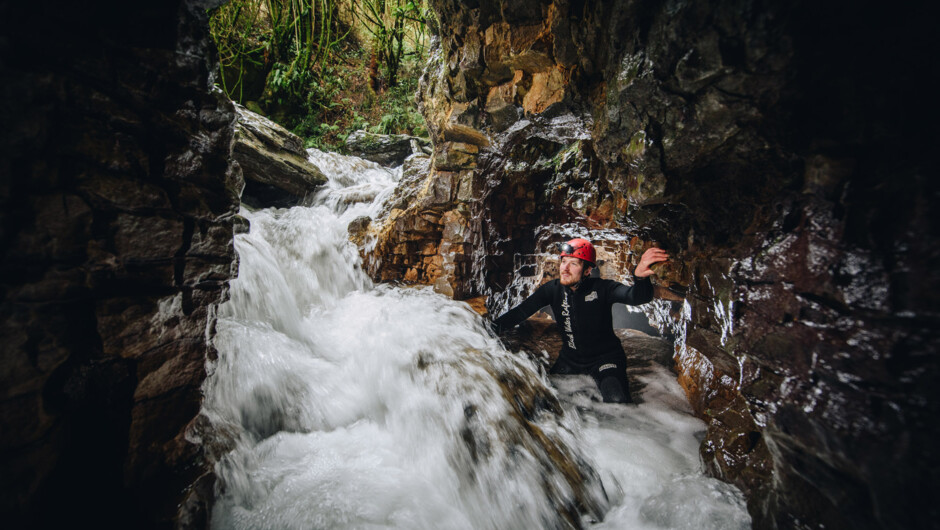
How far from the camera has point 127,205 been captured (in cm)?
127

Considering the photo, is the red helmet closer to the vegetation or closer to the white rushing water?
the white rushing water

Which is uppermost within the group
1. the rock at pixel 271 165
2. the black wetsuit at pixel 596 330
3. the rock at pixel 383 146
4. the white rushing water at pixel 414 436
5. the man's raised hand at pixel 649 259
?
the rock at pixel 383 146

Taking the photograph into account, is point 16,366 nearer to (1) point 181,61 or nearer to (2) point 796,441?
(1) point 181,61

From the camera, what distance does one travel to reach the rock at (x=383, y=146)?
31.6 ft

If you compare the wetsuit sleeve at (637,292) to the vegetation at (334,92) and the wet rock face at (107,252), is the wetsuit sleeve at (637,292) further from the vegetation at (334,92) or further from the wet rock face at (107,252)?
the vegetation at (334,92)

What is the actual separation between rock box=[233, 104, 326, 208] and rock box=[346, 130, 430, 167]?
247 centimetres

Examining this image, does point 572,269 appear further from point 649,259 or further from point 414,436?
point 414,436

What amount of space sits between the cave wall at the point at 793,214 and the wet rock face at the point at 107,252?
8.55ft

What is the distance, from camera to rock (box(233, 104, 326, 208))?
6.19 meters

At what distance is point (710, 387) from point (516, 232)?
12.1ft

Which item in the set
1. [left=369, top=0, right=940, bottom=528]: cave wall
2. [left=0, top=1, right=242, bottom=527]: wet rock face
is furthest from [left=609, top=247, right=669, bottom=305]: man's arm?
[left=0, top=1, right=242, bottom=527]: wet rock face

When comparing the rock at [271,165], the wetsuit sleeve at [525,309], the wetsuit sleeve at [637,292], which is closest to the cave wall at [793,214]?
the wetsuit sleeve at [637,292]

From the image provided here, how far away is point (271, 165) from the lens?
639cm

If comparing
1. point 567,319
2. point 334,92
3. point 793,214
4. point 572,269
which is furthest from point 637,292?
point 334,92
